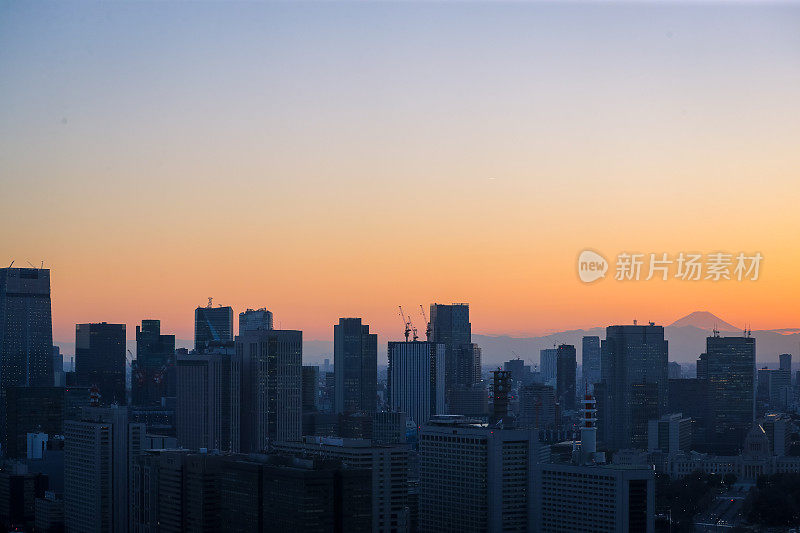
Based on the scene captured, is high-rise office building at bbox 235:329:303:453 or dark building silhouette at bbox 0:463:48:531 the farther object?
high-rise office building at bbox 235:329:303:453

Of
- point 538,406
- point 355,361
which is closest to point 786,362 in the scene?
point 538,406

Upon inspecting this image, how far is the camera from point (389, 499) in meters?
18.0

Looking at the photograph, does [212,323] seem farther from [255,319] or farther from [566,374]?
[566,374]

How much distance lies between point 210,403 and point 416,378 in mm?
14809

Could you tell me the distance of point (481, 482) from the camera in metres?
19.1

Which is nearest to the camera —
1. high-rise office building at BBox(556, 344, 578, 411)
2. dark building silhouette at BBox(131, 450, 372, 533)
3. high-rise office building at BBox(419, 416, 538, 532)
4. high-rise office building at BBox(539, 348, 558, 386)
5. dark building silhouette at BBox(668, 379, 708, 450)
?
dark building silhouette at BBox(131, 450, 372, 533)

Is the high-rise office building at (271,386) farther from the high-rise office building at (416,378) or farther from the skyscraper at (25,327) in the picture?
the high-rise office building at (416,378)

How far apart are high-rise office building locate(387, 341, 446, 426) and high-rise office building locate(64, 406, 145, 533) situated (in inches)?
799

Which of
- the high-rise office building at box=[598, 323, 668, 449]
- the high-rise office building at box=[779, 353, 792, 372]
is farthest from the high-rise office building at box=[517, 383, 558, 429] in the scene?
the high-rise office building at box=[779, 353, 792, 372]

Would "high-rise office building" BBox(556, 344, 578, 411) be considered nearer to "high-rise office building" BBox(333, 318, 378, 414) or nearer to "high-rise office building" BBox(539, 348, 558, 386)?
"high-rise office building" BBox(539, 348, 558, 386)

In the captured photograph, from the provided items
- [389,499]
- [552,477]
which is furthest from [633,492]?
[389,499]

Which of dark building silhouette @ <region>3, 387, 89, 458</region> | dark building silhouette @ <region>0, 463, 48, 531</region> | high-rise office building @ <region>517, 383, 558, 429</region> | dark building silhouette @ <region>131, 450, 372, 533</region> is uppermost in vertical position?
dark building silhouette @ <region>131, 450, 372, 533</region>

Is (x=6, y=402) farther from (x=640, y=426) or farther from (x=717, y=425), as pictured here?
(x=717, y=425)

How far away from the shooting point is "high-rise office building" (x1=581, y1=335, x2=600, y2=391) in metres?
46.5
